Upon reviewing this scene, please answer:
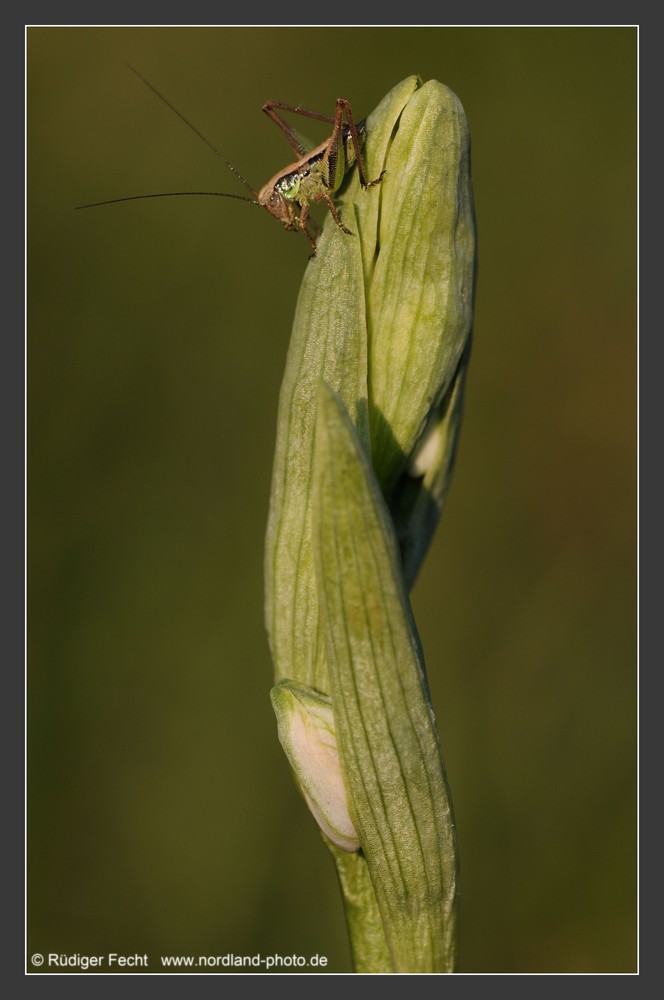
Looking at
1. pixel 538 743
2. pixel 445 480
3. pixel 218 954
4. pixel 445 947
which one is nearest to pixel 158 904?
pixel 218 954

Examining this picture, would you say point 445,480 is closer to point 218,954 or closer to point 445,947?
point 445,947

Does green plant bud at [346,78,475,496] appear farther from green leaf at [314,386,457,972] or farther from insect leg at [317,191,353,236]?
green leaf at [314,386,457,972]

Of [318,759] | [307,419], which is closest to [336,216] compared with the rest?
[307,419]

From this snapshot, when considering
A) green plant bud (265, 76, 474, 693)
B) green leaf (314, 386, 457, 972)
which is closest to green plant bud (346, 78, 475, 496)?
green plant bud (265, 76, 474, 693)

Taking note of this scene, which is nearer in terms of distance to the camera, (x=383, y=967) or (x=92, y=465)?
(x=383, y=967)

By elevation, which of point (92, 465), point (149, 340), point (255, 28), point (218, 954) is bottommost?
point (218, 954)

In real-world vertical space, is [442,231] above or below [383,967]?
above

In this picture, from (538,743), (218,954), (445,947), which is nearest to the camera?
(445,947)

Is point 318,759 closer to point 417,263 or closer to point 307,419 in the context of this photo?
point 307,419

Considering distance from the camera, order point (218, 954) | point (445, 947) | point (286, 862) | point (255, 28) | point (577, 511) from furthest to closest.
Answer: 1. point (255, 28)
2. point (577, 511)
3. point (286, 862)
4. point (218, 954)
5. point (445, 947)
